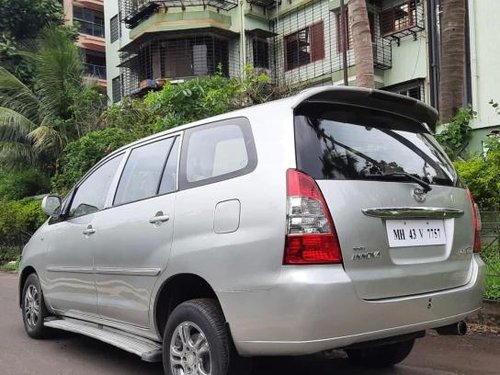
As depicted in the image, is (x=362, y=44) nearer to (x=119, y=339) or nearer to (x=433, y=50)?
(x=119, y=339)

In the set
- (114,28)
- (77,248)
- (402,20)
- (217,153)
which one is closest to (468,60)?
(402,20)

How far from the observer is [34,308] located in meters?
6.14

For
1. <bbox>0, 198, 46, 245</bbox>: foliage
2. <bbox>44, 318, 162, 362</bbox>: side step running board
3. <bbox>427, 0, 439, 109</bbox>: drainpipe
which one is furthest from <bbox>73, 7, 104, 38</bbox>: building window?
<bbox>44, 318, 162, 362</bbox>: side step running board

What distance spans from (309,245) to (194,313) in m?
0.93

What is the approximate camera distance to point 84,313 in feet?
17.0

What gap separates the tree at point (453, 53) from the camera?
9742mm

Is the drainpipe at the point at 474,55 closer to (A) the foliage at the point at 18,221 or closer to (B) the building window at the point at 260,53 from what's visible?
(B) the building window at the point at 260,53

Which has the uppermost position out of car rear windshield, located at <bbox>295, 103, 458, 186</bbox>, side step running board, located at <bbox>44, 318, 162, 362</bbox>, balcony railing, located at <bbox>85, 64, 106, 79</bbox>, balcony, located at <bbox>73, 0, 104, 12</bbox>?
balcony, located at <bbox>73, 0, 104, 12</bbox>

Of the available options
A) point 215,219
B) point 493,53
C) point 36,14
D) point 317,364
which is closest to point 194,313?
point 215,219

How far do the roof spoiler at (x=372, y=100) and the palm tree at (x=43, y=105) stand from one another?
45.9 ft

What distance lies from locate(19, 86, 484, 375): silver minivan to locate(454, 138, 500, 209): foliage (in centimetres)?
285

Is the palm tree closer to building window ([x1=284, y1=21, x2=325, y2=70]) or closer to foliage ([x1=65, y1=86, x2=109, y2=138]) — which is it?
foliage ([x1=65, y1=86, x2=109, y2=138])

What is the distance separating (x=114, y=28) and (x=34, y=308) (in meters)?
25.7

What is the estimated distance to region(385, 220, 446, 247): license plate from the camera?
354 cm
